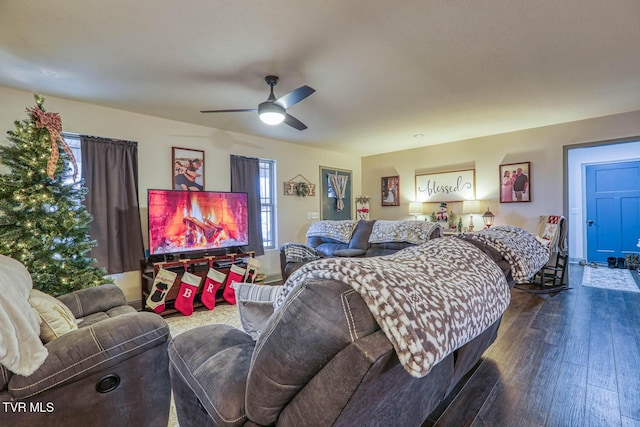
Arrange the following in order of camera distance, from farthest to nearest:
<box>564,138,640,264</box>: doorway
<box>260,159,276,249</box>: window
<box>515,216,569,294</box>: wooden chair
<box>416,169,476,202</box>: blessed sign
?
1. <box>564,138,640,264</box>: doorway
2. <box>416,169,476,202</box>: blessed sign
3. <box>260,159,276,249</box>: window
4. <box>515,216,569,294</box>: wooden chair

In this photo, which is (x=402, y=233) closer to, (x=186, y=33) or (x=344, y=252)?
(x=344, y=252)

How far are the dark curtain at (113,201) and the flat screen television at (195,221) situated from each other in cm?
48

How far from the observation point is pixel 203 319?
332 centimetres

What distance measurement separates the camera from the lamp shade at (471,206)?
514cm

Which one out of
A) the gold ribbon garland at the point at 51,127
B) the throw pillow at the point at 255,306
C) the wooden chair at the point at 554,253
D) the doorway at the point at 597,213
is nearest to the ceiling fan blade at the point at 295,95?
the throw pillow at the point at 255,306

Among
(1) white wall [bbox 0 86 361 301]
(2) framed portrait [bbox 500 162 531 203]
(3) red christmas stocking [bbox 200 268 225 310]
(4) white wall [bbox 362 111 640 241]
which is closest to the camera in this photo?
(1) white wall [bbox 0 86 361 301]

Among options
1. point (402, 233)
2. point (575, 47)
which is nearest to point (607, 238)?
point (402, 233)

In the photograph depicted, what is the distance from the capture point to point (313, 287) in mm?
793

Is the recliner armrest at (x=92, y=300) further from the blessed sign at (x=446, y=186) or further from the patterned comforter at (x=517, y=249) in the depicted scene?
the blessed sign at (x=446, y=186)

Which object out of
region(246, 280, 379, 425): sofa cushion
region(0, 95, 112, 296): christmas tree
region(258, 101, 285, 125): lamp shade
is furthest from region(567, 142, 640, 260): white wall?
region(0, 95, 112, 296): christmas tree

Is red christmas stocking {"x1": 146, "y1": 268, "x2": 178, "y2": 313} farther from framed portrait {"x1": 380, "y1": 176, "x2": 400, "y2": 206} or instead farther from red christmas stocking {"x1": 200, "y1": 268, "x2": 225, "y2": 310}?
framed portrait {"x1": 380, "y1": 176, "x2": 400, "y2": 206}

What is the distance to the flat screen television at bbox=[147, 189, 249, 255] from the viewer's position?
3.48 meters

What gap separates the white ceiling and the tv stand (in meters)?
1.87

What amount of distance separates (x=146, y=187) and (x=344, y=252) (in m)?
2.79
